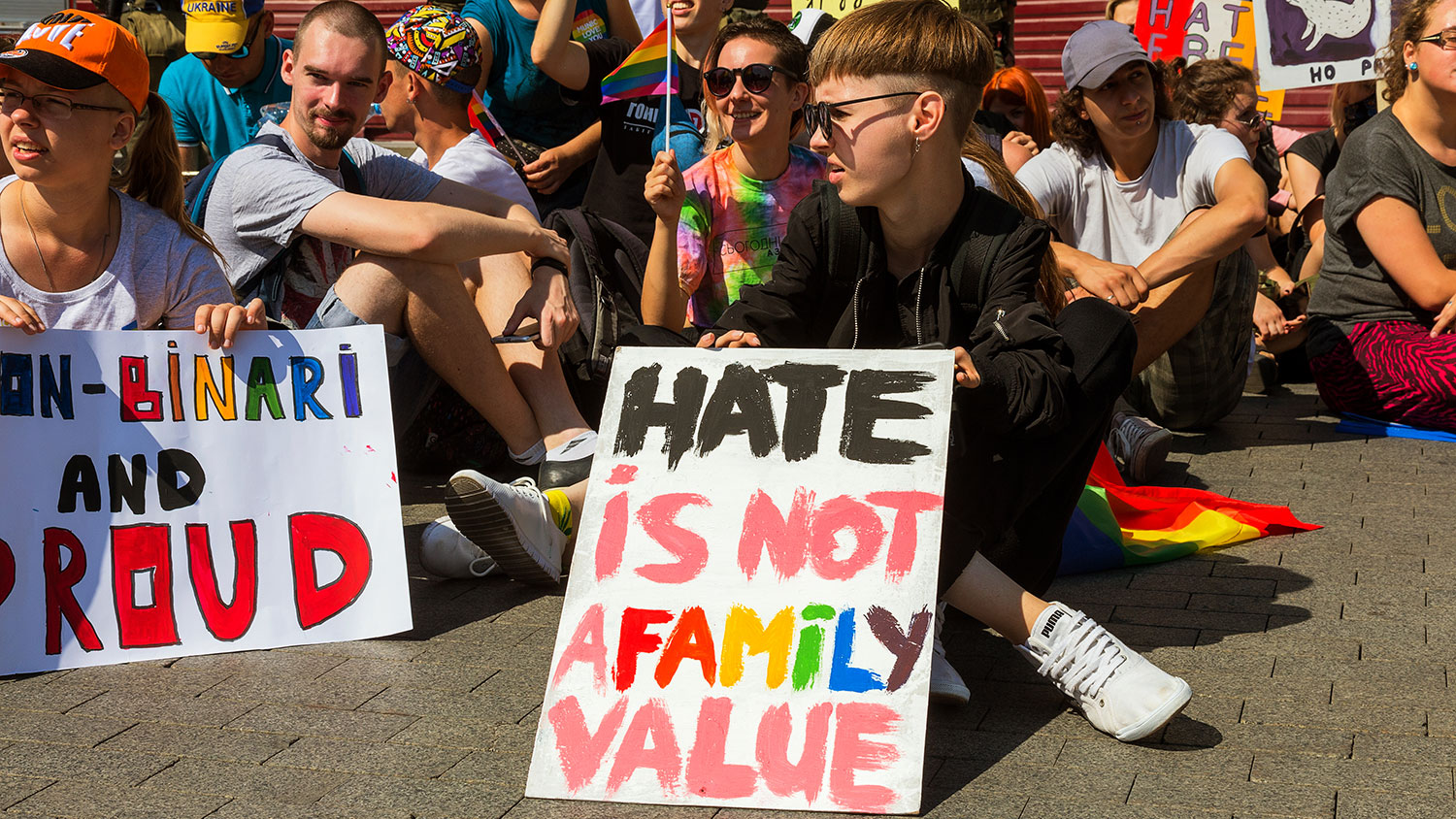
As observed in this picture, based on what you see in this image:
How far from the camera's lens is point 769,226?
4430mm

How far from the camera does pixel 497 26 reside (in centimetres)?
580

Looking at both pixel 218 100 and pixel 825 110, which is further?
pixel 218 100

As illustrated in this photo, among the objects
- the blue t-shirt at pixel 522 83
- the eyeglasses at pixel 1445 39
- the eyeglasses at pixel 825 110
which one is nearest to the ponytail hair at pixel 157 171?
the eyeglasses at pixel 825 110

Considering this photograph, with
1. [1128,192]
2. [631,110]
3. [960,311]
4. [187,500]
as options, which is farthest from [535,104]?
[960,311]

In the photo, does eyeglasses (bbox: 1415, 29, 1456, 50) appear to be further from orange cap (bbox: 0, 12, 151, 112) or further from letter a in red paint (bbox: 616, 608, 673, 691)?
orange cap (bbox: 0, 12, 151, 112)

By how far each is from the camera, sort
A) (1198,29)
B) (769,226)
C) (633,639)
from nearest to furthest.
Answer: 1. (633,639)
2. (769,226)
3. (1198,29)

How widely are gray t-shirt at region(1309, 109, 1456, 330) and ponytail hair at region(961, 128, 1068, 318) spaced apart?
2.00 m

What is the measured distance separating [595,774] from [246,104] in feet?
16.3

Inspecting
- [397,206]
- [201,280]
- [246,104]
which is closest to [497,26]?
[246,104]

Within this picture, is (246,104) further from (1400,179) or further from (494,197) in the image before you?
(1400,179)

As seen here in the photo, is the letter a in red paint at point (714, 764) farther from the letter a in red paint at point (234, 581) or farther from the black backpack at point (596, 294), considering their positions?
the black backpack at point (596, 294)

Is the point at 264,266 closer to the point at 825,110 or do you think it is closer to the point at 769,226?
the point at 769,226

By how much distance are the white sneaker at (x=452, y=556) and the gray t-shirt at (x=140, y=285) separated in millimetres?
809

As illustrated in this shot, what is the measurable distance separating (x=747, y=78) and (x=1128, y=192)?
1738 mm
